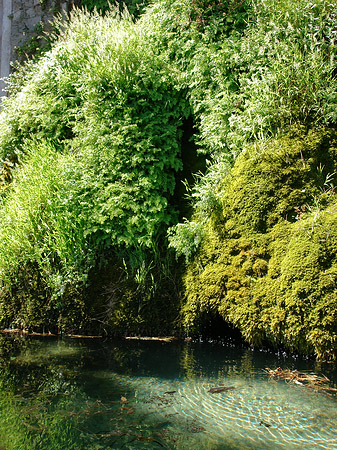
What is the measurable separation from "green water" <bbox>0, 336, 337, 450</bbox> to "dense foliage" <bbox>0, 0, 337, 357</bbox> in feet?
2.15

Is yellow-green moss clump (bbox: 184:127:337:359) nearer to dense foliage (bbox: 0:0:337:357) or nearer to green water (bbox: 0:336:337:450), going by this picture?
dense foliage (bbox: 0:0:337:357)

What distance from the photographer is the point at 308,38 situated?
4.86m

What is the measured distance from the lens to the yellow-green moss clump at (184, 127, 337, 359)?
3656 mm

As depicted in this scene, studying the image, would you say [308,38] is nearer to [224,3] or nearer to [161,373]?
[224,3]

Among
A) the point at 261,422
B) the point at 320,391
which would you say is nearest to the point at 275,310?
the point at 320,391

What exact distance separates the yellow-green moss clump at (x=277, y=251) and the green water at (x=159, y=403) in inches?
12.3

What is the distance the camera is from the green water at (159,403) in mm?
2328

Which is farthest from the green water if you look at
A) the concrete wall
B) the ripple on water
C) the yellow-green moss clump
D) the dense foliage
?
the concrete wall

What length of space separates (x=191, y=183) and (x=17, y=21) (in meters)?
9.23

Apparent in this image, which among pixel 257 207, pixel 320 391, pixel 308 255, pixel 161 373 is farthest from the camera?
pixel 257 207

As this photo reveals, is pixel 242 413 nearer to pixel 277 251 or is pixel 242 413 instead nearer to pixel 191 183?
pixel 277 251

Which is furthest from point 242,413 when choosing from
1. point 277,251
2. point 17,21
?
point 17,21

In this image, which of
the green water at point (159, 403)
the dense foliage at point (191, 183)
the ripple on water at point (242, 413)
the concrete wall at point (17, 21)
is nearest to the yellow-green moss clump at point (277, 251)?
the dense foliage at point (191, 183)

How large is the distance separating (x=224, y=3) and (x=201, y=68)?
1.07 metres
